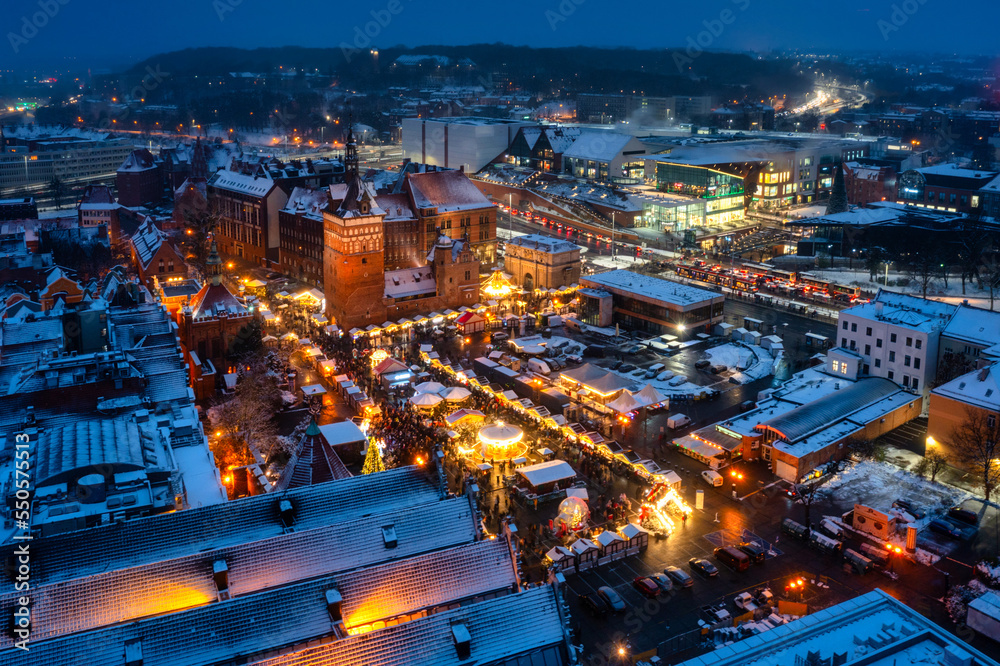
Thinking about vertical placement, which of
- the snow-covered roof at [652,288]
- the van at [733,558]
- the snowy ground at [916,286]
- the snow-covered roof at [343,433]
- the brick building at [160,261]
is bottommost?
the van at [733,558]

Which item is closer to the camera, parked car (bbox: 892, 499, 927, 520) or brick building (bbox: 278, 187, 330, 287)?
parked car (bbox: 892, 499, 927, 520)

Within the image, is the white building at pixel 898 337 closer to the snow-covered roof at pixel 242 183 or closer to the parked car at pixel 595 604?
the parked car at pixel 595 604

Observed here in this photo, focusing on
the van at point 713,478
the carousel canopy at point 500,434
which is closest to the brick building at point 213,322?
the carousel canopy at point 500,434

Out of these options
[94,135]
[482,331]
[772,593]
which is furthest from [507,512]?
[94,135]

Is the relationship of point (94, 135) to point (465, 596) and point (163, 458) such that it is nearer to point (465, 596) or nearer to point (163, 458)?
point (163, 458)

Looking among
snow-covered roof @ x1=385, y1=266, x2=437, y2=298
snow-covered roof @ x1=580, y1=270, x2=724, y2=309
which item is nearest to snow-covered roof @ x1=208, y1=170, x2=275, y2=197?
snow-covered roof @ x1=385, y1=266, x2=437, y2=298

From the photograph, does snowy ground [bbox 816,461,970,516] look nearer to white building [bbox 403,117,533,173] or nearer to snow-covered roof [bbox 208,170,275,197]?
snow-covered roof [bbox 208,170,275,197]
